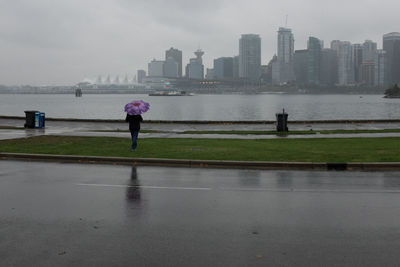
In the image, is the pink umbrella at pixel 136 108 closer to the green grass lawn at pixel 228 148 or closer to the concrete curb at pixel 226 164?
the green grass lawn at pixel 228 148

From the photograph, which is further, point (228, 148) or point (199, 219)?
point (228, 148)

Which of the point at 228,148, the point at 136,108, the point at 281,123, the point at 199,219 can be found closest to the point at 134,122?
the point at 136,108

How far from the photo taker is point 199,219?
7613mm

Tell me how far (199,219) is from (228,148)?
32.8ft

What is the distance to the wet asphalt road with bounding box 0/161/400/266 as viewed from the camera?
231 inches

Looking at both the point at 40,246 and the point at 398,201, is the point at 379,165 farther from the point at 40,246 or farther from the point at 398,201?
the point at 40,246

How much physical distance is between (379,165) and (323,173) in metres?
1.99

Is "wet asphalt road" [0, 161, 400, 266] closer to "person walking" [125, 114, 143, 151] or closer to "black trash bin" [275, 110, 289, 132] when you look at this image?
"person walking" [125, 114, 143, 151]

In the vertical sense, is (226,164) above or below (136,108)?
below

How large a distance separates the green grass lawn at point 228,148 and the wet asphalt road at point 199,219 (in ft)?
8.89

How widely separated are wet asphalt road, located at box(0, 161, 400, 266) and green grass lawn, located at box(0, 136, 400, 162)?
271 cm

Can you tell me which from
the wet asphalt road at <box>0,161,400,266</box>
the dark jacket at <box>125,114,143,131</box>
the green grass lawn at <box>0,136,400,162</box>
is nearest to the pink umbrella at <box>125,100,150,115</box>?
the dark jacket at <box>125,114,143,131</box>

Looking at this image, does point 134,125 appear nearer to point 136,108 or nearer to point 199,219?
point 136,108

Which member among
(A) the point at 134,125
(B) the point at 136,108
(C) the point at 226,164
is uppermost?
(B) the point at 136,108
